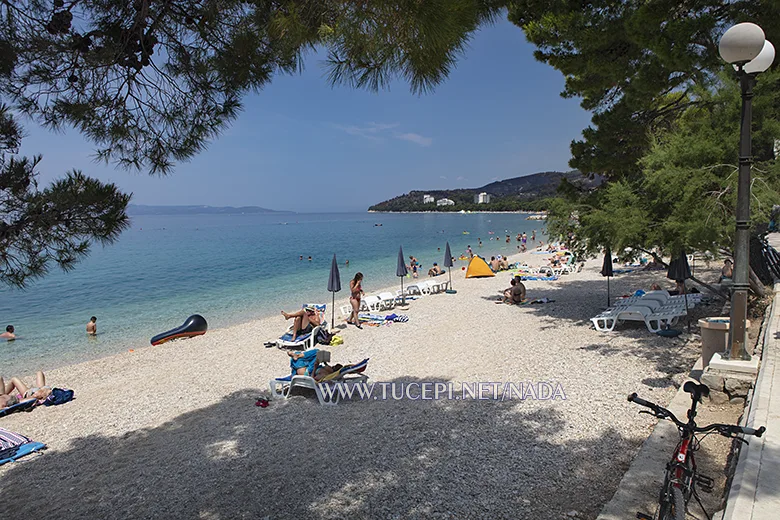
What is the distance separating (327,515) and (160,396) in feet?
16.1

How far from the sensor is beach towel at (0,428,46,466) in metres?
5.41

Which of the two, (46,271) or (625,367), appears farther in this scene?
(625,367)

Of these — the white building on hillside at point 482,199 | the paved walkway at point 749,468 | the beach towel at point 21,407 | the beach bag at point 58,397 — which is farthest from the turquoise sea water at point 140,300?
the white building on hillside at point 482,199

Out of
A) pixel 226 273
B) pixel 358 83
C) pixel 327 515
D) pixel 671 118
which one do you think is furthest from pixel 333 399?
pixel 226 273

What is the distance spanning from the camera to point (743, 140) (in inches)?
164

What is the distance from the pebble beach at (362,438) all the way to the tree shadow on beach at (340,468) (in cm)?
→ 2

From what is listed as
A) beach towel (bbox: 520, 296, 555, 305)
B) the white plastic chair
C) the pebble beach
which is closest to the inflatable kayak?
the pebble beach

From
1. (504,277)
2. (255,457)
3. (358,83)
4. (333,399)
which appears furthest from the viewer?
(504,277)

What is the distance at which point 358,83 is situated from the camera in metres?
3.45

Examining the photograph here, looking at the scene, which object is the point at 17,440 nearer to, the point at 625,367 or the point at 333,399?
the point at 333,399

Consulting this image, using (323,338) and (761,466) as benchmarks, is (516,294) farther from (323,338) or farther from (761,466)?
(761,466)

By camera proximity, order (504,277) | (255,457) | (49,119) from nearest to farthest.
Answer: (49,119) < (255,457) < (504,277)

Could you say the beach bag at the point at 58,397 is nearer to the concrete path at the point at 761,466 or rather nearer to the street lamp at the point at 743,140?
the concrete path at the point at 761,466

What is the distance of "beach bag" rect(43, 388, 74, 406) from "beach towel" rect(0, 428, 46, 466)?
5.77 feet
